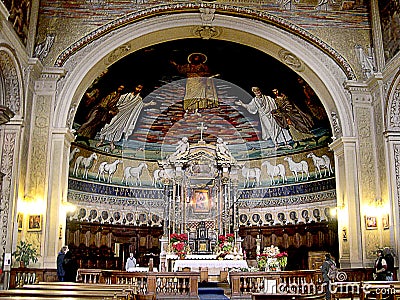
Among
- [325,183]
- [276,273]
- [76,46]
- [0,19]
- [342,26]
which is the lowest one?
[276,273]

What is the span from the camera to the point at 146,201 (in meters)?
20.8

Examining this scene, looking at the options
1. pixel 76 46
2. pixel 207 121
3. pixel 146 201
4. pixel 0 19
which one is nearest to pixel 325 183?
pixel 207 121

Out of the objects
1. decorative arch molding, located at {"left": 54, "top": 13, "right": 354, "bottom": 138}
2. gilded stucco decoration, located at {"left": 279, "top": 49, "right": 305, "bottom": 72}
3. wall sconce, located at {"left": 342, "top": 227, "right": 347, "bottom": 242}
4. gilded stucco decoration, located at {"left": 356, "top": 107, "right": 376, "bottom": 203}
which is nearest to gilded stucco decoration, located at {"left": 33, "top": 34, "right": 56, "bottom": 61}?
decorative arch molding, located at {"left": 54, "top": 13, "right": 354, "bottom": 138}

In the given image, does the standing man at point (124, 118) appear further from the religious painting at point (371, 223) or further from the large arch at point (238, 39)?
the religious painting at point (371, 223)

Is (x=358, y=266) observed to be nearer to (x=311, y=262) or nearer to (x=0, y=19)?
(x=311, y=262)

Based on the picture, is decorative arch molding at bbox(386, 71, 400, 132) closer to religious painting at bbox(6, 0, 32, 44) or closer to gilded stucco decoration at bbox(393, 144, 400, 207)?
gilded stucco decoration at bbox(393, 144, 400, 207)

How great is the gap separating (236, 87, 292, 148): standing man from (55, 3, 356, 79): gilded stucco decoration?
482 centimetres

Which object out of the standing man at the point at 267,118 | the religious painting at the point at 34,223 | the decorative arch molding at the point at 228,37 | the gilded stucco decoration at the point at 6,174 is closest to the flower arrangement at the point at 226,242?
the standing man at the point at 267,118

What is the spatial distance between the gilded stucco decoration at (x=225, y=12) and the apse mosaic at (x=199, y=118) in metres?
1.81

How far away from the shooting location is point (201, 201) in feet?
66.6

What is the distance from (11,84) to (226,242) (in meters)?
9.18

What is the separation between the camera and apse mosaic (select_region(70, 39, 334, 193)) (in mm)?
17281

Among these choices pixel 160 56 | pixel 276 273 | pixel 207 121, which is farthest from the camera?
pixel 207 121

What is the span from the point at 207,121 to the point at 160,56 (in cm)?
519
